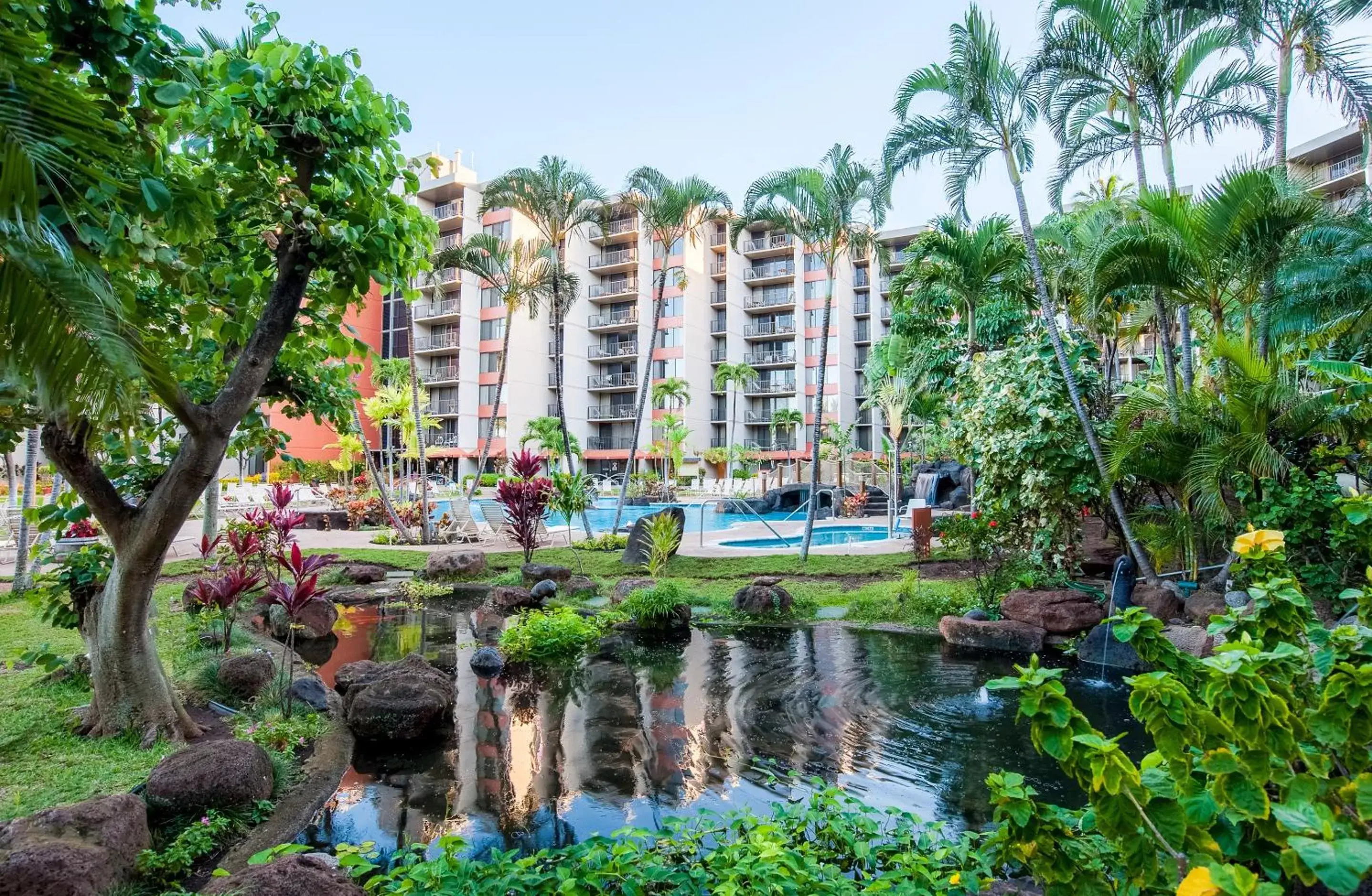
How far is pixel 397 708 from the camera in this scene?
500 centimetres

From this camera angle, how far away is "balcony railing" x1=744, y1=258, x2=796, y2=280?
47.0 m

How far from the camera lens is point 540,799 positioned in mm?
4129

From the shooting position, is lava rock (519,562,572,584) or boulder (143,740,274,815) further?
lava rock (519,562,572,584)

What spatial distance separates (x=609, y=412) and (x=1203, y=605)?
41.6 m

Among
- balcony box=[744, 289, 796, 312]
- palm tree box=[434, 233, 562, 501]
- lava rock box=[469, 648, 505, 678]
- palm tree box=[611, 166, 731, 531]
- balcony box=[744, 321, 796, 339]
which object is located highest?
balcony box=[744, 289, 796, 312]

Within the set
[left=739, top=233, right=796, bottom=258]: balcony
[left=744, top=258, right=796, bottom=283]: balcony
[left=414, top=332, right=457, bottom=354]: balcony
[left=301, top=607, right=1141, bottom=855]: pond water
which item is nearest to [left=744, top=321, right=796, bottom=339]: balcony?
[left=744, top=258, right=796, bottom=283]: balcony

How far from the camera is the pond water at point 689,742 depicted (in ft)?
12.9

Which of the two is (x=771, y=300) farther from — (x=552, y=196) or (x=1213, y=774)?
(x=1213, y=774)

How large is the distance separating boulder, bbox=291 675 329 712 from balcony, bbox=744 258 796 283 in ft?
143

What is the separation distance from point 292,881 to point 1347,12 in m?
12.9

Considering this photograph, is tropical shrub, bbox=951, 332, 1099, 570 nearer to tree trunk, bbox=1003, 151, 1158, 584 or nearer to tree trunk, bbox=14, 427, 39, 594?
tree trunk, bbox=1003, 151, 1158, 584

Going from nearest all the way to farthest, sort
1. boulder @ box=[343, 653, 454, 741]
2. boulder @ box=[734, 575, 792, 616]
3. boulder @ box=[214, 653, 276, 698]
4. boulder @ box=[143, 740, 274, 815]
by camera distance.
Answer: boulder @ box=[143, 740, 274, 815] < boulder @ box=[343, 653, 454, 741] < boulder @ box=[214, 653, 276, 698] < boulder @ box=[734, 575, 792, 616]

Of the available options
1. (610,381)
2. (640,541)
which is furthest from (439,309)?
(640,541)

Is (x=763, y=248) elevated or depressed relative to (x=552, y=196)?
elevated
